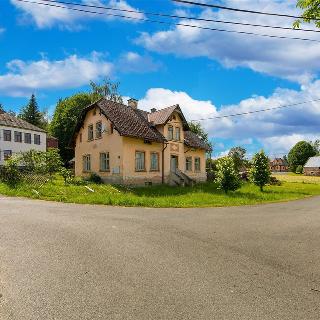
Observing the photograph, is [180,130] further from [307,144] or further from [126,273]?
[307,144]

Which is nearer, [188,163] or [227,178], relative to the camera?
[227,178]

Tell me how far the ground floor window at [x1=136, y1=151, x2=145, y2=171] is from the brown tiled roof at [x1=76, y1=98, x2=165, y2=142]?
1.46 m

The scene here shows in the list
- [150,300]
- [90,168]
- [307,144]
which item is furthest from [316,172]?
[150,300]

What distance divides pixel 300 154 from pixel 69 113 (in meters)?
84.8

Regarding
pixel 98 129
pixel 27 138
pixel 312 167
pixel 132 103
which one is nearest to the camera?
pixel 98 129

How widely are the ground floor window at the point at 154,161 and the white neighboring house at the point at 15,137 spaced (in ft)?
72.7

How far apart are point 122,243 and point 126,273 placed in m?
2.41

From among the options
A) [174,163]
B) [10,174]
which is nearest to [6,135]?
[10,174]

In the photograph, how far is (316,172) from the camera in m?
104

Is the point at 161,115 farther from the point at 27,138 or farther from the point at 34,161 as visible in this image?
the point at 27,138

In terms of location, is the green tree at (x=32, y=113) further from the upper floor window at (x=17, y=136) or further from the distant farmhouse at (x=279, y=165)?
the distant farmhouse at (x=279, y=165)

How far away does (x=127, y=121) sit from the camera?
31.0 meters

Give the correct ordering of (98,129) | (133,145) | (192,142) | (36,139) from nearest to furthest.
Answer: (133,145)
(98,129)
(192,142)
(36,139)

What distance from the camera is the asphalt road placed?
4.91 meters
